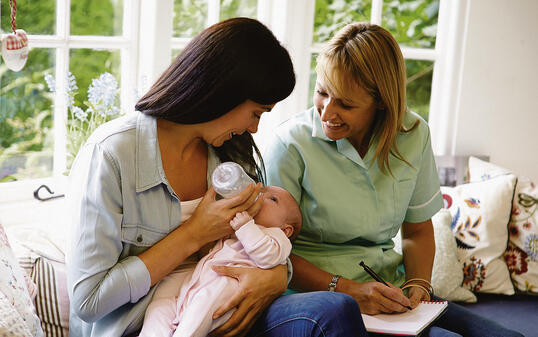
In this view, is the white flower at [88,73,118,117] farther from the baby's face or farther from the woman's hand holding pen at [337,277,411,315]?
the woman's hand holding pen at [337,277,411,315]

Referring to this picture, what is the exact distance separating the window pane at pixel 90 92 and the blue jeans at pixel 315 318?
1.08 meters

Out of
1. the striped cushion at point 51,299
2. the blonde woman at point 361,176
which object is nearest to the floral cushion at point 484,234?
the blonde woman at point 361,176

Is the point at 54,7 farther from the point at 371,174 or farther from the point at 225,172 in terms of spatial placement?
the point at 371,174

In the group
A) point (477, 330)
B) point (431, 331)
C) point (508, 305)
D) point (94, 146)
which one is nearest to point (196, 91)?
point (94, 146)

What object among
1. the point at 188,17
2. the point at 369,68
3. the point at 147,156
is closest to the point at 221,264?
the point at 147,156

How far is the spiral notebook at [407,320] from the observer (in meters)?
1.71

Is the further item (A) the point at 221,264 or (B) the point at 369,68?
(B) the point at 369,68

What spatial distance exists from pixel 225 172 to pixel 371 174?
0.52m

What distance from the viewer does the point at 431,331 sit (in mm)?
Answer: 1852

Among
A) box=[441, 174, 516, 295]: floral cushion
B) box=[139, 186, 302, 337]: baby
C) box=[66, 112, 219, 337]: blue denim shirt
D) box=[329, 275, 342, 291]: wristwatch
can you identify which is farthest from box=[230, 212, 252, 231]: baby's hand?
box=[441, 174, 516, 295]: floral cushion

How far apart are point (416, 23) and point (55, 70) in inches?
71.7

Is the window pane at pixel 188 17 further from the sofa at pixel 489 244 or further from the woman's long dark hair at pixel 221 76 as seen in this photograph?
the woman's long dark hair at pixel 221 76

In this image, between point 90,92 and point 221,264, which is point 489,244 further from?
point 90,92

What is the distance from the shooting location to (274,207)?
178cm
